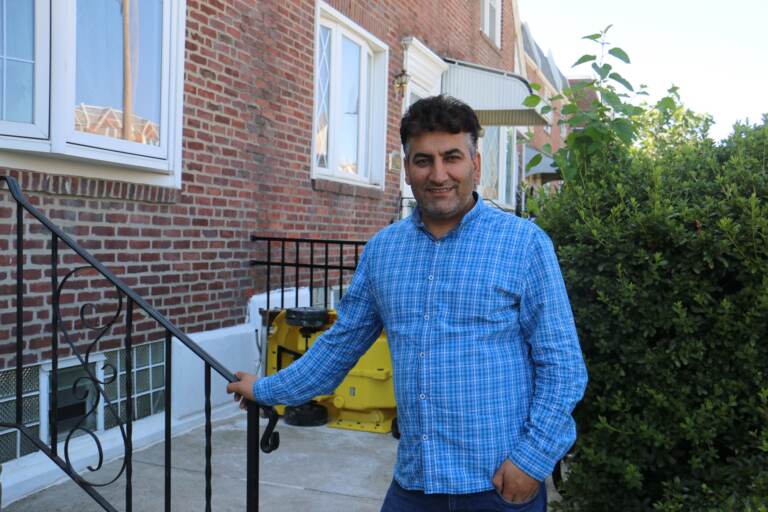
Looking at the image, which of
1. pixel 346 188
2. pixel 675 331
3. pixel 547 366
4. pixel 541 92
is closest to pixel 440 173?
pixel 547 366

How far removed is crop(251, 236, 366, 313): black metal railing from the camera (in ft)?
18.8

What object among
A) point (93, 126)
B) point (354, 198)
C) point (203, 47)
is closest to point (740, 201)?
point (93, 126)

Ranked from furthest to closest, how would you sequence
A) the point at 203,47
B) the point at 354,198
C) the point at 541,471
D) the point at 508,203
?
1. the point at 508,203
2. the point at 354,198
3. the point at 203,47
4. the point at 541,471

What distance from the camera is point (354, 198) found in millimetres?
7703

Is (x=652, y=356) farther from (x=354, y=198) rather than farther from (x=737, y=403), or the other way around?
(x=354, y=198)

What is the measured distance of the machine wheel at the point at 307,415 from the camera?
5211 mm

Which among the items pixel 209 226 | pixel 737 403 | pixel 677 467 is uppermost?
pixel 209 226

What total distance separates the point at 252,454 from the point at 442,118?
1.27m

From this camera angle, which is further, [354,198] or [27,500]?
[354,198]

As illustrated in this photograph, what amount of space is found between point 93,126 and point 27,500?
206 cm

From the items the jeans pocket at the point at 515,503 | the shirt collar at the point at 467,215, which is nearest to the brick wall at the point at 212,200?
the shirt collar at the point at 467,215

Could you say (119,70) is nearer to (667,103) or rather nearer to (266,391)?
(266,391)

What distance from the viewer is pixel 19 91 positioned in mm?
3875

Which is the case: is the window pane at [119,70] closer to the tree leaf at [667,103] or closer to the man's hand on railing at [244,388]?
the man's hand on railing at [244,388]
